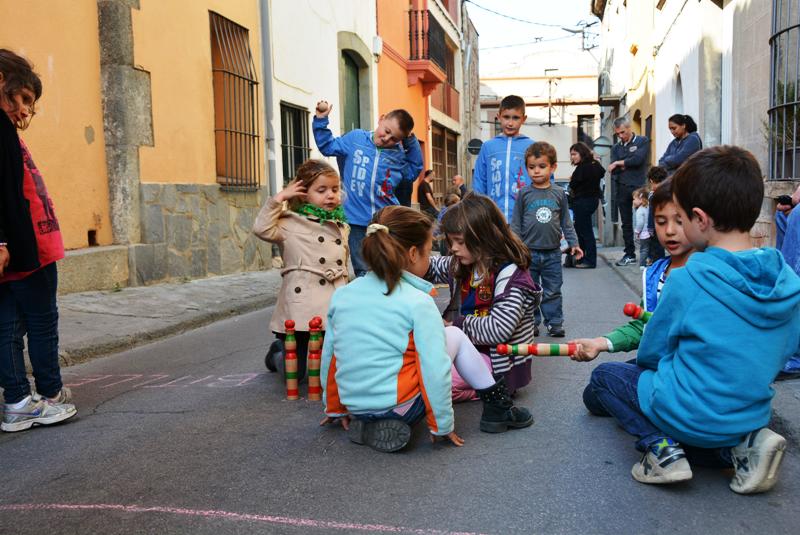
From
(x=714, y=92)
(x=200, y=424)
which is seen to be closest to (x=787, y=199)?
(x=200, y=424)

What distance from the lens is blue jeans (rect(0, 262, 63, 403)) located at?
12.3 feet

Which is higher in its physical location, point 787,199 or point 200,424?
point 787,199

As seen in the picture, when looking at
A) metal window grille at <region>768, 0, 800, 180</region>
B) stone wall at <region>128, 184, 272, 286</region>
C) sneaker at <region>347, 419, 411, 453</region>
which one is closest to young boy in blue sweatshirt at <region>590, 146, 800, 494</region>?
sneaker at <region>347, 419, 411, 453</region>

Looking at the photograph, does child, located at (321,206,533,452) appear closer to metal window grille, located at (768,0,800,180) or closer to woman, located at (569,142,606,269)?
metal window grille, located at (768,0,800,180)

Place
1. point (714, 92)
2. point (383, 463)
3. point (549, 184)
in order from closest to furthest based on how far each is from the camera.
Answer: point (383, 463), point (549, 184), point (714, 92)

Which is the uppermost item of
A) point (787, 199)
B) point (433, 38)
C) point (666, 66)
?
point (433, 38)

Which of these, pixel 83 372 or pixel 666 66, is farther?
pixel 666 66

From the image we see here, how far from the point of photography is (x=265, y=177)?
11516mm

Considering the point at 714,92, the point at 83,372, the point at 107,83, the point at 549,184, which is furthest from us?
the point at 714,92

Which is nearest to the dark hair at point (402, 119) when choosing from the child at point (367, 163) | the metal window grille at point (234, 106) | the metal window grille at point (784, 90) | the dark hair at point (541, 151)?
the child at point (367, 163)

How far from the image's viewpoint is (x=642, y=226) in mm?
10375

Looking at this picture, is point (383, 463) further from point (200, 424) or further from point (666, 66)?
point (666, 66)

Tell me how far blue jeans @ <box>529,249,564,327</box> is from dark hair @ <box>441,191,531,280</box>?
2.06 meters

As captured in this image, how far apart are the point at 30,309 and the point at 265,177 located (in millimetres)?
7871
